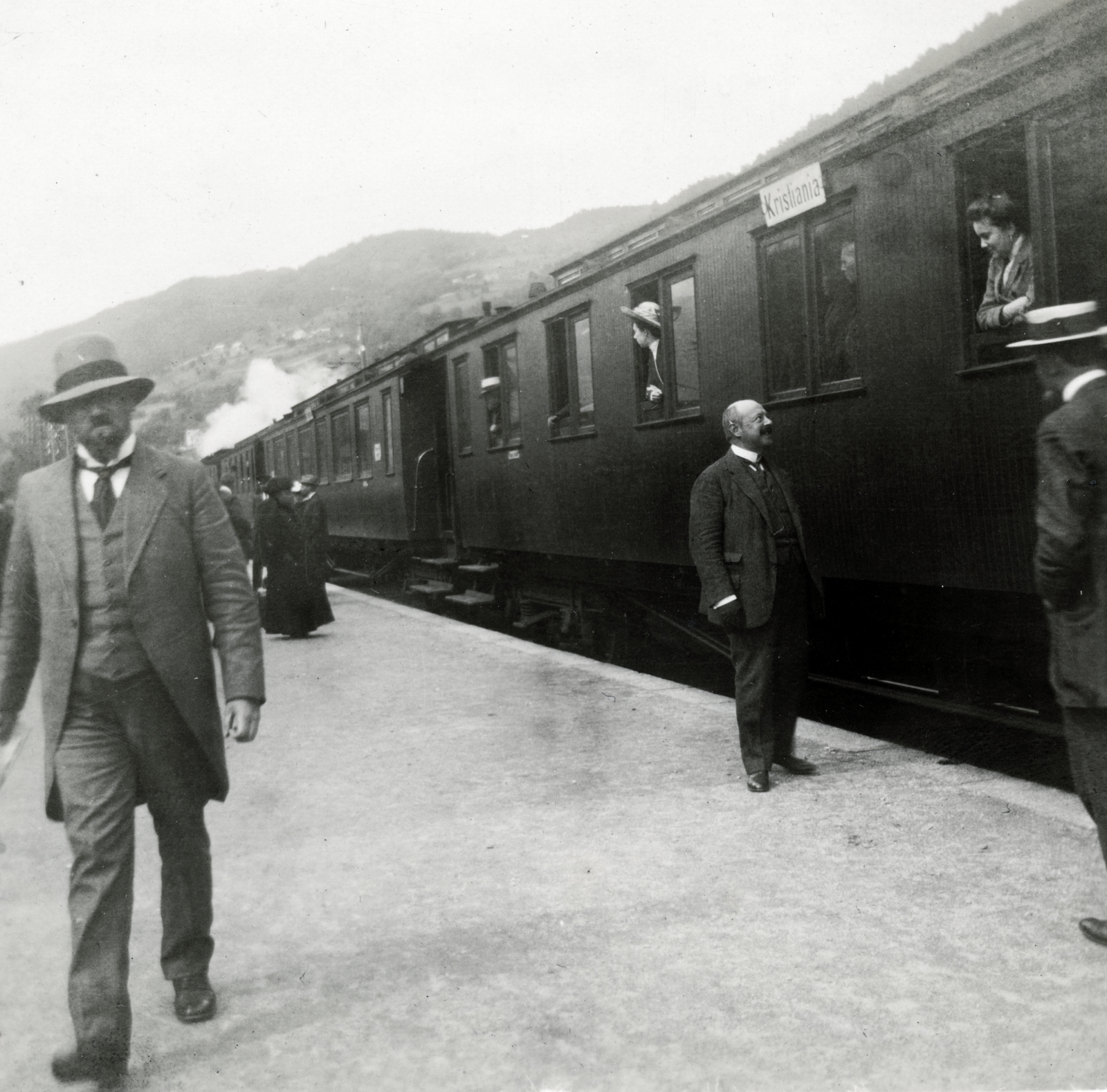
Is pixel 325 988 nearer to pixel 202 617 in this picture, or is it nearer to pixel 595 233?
pixel 202 617

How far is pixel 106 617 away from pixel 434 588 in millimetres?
13145

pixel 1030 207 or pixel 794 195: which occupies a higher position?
pixel 794 195

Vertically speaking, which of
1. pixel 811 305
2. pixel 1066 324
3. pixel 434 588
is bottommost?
pixel 434 588

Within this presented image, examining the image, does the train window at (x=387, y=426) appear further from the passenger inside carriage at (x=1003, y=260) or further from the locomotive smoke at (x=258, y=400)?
the locomotive smoke at (x=258, y=400)

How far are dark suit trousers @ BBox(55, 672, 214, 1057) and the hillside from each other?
53237 millimetres

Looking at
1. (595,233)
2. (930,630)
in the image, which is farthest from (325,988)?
(595,233)

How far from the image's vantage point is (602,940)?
4160 millimetres

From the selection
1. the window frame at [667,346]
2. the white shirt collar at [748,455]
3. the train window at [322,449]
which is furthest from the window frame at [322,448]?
the white shirt collar at [748,455]

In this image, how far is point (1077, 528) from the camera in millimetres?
3590

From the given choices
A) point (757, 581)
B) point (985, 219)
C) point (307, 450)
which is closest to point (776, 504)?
point (757, 581)

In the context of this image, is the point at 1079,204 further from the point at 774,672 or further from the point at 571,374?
the point at 571,374

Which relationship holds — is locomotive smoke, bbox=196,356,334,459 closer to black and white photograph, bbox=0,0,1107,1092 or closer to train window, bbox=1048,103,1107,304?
black and white photograph, bbox=0,0,1107,1092

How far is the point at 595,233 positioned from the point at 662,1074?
522 feet

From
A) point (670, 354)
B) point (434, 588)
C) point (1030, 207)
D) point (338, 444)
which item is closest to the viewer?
point (1030, 207)
